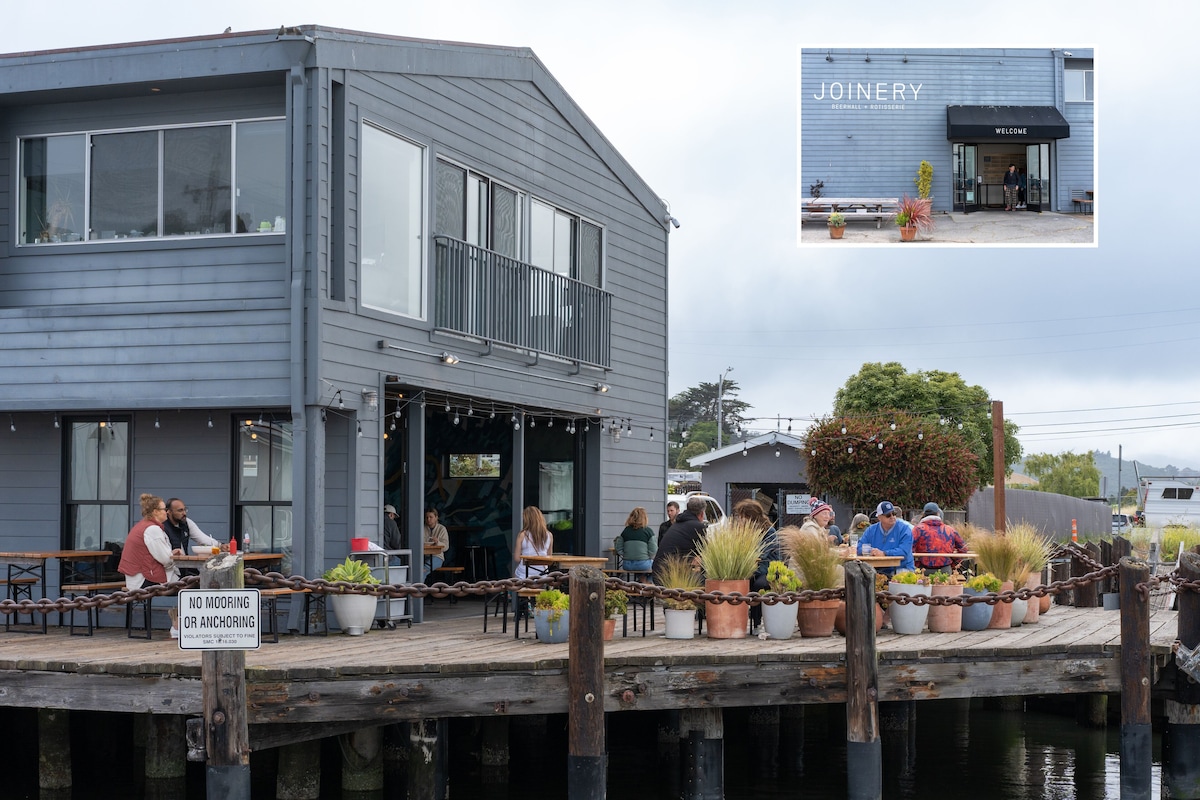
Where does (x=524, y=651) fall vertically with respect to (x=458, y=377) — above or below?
below

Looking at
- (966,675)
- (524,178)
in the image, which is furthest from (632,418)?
(966,675)

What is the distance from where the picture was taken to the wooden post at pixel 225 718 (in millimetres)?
8781

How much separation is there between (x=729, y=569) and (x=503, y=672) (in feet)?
7.66

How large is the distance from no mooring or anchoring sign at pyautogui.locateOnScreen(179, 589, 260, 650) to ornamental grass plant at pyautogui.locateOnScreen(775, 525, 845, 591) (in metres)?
4.62

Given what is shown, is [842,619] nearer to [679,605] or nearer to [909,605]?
[909,605]

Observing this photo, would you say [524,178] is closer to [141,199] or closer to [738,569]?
[141,199]

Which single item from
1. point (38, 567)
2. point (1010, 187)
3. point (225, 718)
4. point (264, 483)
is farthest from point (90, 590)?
point (1010, 187)

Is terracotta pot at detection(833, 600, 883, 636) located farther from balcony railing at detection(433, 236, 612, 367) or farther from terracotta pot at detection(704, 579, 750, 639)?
balcony railing at detection(433, 236, 612, 367)

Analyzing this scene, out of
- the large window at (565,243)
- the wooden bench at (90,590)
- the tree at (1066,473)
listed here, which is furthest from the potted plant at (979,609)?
the tree at (1066,473)

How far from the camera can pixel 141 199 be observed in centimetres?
1368

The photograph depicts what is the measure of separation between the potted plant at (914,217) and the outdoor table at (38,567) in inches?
783

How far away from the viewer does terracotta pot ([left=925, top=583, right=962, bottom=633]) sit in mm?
12086

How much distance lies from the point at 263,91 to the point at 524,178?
169 inches

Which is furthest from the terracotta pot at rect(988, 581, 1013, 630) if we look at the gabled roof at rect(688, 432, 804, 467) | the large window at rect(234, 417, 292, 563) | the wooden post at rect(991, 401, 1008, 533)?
the gabled roof at rect(688, 432, 804, 467)
